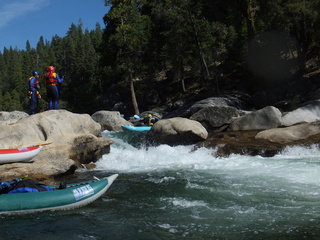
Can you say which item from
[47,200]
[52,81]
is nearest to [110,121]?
[52,81]

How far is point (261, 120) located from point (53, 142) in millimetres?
8010

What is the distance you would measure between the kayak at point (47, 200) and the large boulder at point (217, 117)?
30.2 feet

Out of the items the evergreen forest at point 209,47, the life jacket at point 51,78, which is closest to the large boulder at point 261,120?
the life jacket at point 51,78

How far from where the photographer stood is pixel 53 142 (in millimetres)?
10227

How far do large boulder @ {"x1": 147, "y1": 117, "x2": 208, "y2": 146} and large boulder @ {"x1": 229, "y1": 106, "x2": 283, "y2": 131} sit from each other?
204 cm

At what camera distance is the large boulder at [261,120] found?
538 inches

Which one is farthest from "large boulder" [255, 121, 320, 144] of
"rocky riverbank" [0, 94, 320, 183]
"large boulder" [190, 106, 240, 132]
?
"large boulder" [190, 106, 240, 132]

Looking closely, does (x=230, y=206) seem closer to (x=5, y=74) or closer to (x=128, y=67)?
(x=128, y=67)

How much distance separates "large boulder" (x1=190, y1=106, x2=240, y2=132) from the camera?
49.5 ft

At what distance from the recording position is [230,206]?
6387 millimetres

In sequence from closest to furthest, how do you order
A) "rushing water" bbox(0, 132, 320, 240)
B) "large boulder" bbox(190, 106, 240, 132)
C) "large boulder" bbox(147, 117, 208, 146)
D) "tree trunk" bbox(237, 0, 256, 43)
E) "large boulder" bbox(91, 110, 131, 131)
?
"rushing water" bbox(0, 132, 320, 240)
"large boulder" bbox(147, 117, 208, 146)
"large boulder" bbox(190, 106, 240, 132)
"large boulder" bbox(91, 110, 131, 131)
"tree trunk" bbox(237, 0, 256, 43)

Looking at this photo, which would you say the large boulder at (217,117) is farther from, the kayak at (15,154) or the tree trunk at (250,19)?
the tree trunk at (250,19)

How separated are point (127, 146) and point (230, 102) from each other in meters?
9.39

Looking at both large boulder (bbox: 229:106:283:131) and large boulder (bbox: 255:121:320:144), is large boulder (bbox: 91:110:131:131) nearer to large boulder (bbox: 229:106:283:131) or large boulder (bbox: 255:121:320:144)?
large boulder (bbox: 229:106:283:131)
